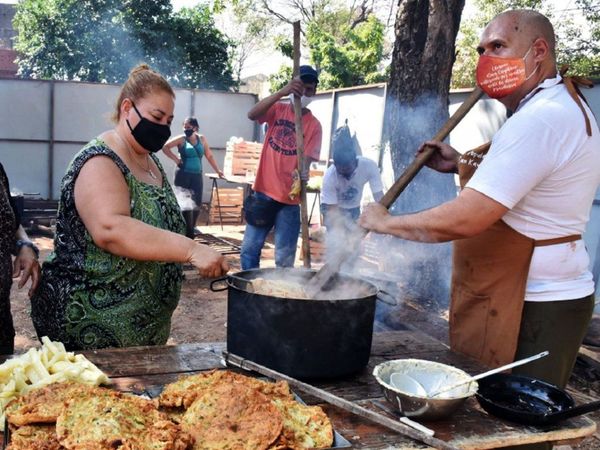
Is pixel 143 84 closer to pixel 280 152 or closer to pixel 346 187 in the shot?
pixel 280 152

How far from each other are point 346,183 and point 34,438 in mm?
5666

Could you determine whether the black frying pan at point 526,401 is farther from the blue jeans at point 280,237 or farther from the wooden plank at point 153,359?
the blue jeans at point 280,237

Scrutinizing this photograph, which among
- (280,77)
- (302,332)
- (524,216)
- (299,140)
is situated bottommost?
(302,332)

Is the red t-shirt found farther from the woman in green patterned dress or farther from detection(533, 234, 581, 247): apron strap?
detection(533, 234, 581, 247): apron strap

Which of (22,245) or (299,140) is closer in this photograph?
(22,245)

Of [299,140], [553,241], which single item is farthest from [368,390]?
[299,140]

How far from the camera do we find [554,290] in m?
2.31

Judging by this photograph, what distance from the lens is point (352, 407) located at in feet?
5.82

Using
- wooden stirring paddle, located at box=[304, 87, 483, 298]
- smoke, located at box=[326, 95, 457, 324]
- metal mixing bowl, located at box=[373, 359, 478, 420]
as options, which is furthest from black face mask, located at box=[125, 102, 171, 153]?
smoke, located at box=[326, 95, 457, 324]

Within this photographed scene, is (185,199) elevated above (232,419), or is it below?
below

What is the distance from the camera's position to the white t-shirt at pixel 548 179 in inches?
82.4

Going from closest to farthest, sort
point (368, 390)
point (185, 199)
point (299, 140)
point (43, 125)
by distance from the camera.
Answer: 1. point (368, 390)
2. point (299, 140)
3. point (185, 199)
4. point (43, 125)

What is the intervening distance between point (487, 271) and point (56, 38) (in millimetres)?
19816

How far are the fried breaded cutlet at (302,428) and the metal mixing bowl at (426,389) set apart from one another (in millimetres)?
307
